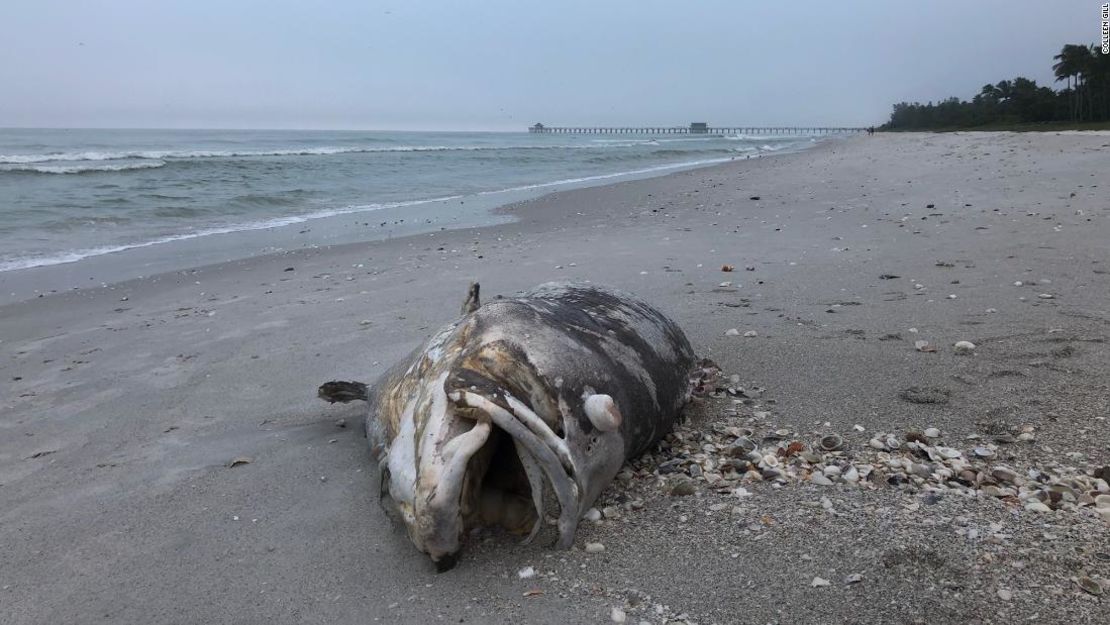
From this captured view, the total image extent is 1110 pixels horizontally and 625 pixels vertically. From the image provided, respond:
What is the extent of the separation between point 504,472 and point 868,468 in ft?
4.97

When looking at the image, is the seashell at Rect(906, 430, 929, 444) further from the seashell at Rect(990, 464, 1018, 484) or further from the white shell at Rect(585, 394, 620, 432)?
the white shell at Rect(585, 394, 620, 432)

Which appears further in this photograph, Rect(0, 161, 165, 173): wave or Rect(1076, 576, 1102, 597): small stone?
Rect(0, 161, 165, 173): wave

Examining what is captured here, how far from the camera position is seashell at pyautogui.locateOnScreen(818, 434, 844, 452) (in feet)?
11.6

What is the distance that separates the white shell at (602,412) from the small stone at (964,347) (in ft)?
9.48

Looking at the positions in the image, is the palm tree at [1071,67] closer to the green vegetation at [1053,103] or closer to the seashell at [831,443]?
the green vegetation at [1053,103]

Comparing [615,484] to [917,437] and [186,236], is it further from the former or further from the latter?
[186,236]

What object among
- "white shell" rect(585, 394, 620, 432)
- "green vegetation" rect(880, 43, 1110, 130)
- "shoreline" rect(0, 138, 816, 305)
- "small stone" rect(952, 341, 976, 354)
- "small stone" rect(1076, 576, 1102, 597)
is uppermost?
"green vegetation" rect(880, 43, 1110, 130)

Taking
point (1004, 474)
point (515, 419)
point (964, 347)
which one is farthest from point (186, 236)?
point (1004, 474)

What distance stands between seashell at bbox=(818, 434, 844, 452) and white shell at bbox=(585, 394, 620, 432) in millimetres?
1215

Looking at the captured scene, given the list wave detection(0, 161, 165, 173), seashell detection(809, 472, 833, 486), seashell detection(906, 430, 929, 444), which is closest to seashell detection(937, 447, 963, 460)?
seashell detection(906, 430, 929, 444)

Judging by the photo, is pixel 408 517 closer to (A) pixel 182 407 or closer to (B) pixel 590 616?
(B) pixel 590 616

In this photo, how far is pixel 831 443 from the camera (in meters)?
3.56

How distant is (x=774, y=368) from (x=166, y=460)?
10.9 ft

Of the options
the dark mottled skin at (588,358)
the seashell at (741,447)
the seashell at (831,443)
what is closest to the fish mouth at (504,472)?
the dark mottled skin at (588,358)
